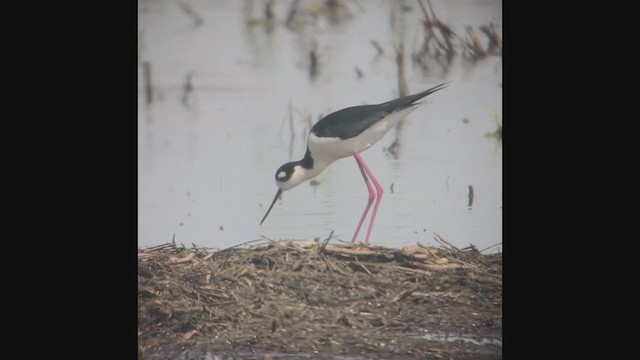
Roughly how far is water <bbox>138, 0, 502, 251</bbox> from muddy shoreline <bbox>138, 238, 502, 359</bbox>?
9 centimetres

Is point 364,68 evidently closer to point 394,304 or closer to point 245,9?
point 245,9

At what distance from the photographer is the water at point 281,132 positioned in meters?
7.83

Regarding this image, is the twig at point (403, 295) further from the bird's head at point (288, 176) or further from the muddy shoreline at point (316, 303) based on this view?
the bird's head at point (288, 176)

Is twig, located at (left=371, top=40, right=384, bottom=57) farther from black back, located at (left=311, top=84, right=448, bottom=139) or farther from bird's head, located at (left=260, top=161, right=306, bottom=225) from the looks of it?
bird's head, located at (left=260, top=161, right=306, bottom=225)

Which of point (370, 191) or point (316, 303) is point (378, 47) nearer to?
point (370, 191)

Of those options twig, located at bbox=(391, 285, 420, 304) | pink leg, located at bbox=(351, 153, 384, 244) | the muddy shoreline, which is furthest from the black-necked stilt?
twig, located at bbox=(391, 285, 420, 304)

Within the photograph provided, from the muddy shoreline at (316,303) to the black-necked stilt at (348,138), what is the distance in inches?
8.4

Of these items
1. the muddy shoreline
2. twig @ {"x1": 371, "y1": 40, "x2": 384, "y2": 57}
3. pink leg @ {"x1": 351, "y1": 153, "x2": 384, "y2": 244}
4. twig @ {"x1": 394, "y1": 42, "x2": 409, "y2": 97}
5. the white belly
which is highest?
twig @ {"x1": 371, "y1": 40, "x2": 384, "y2": 57}

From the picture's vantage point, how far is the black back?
7.85 metres

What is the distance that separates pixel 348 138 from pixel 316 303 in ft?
2.73

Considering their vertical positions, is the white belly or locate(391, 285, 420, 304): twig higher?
the white belly

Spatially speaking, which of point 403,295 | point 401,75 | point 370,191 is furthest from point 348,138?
point 403,295

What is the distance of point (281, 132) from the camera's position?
25.8ft

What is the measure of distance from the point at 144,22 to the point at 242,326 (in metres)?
1.58
